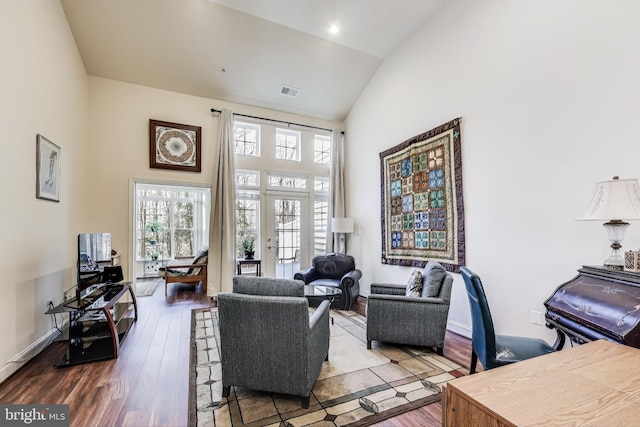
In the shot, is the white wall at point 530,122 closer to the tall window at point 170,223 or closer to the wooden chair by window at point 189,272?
the wooden chair by window at point 189,272

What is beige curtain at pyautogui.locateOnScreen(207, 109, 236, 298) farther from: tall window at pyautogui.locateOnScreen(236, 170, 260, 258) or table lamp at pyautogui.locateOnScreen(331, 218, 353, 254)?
table lamp at pyautogui.locateOnScreen(331, 218, 353, 254)

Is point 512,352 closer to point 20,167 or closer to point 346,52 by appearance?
point 20,167

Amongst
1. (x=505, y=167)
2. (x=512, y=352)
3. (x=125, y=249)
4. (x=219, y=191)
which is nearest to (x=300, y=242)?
(x=219, y=191)

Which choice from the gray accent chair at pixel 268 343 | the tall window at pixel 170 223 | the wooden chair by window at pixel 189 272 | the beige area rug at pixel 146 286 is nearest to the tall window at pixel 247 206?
the wooden chair by window at pixel 189 272

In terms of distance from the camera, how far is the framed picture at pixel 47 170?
3010 millimetres

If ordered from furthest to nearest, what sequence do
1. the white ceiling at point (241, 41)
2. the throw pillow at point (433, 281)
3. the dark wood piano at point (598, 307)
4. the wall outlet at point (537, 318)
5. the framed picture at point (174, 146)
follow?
the framed picture at point (174, 146), the white ceiling at point (241, 41), the throw pillow at point (433, 281), the wall outlet at point (537, 318), the dark wood piano at point (598, 307)

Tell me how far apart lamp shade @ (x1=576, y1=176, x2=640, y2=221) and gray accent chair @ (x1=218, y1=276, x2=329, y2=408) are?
203 cm

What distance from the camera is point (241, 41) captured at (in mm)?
4438

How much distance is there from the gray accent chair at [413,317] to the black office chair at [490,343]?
675mm

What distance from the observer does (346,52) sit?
4859mm

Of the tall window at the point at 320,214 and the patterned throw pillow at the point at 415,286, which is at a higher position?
the tall window at the point at 320,214

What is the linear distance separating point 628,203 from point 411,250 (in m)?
2.62

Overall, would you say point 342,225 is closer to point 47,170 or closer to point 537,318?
point 537,318

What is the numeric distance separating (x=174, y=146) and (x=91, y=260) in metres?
2.53
